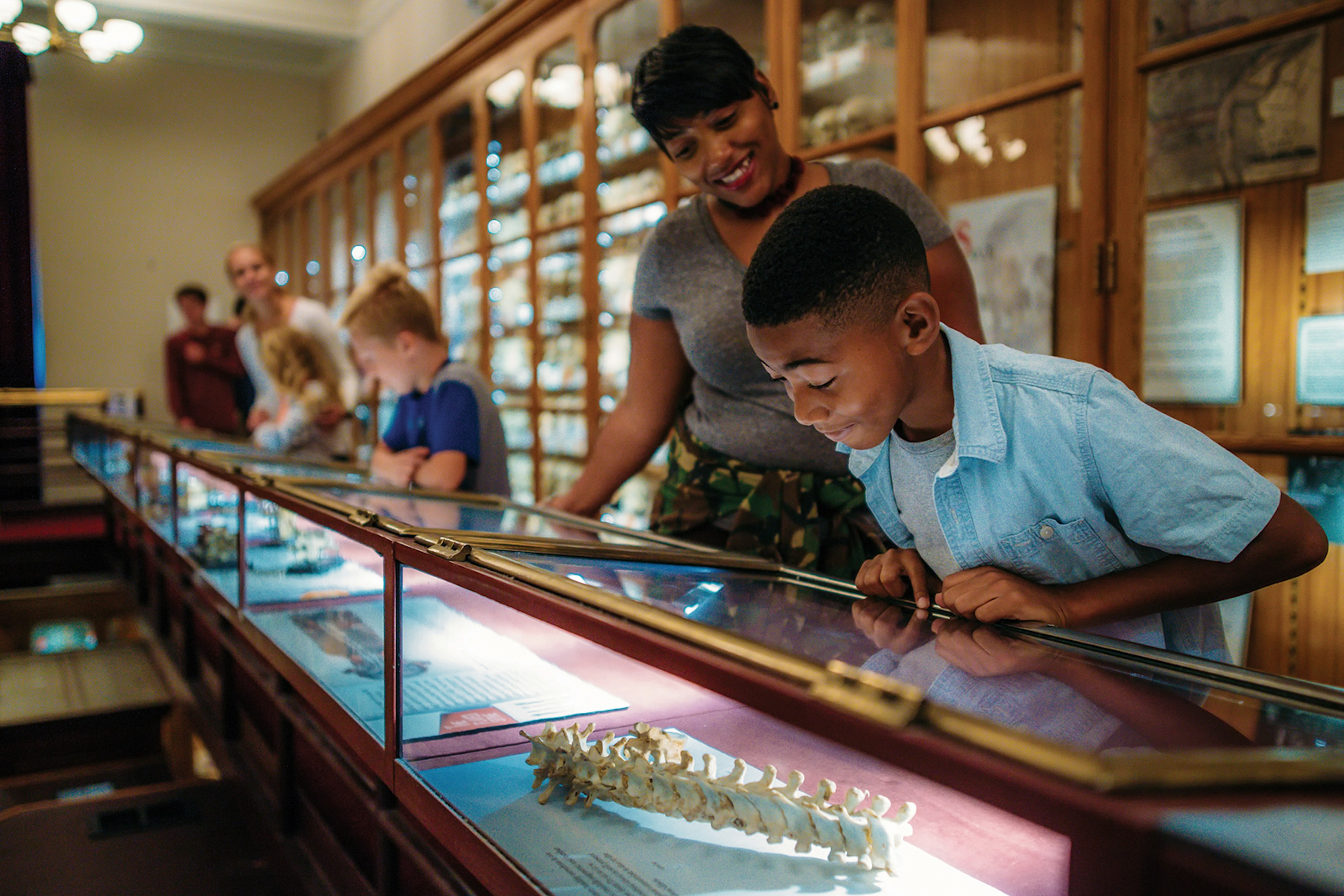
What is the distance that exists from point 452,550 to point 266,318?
137 inches

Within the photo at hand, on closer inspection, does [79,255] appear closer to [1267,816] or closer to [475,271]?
[475,271]

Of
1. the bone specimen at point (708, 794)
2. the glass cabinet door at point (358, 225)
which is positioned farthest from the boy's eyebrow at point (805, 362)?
the glass cabinet door at point (358, 225)

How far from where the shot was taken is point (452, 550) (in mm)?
1042

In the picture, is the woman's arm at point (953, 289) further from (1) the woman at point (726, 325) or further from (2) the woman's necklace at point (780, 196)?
(2) the woman's necklace at point (780, 196)

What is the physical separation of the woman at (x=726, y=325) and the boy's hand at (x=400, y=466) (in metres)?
0.62

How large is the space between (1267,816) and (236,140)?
9.84 metres

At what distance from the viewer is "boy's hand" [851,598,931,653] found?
753 mm

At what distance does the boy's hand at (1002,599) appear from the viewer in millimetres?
851

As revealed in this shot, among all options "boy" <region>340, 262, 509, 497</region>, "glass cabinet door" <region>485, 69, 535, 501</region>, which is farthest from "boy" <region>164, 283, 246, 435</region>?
"boy" <region>340, 262, 509, 497</region>

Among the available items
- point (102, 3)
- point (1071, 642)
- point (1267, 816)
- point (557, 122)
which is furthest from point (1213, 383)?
point (102, 3)

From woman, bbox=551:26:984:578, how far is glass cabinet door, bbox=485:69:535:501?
9.97ft

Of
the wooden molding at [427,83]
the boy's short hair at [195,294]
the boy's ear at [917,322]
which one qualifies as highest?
the wooden molding at [427,83]

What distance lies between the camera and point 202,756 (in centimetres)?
208

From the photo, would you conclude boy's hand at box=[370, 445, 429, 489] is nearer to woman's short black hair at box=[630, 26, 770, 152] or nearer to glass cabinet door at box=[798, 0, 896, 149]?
woman's short black hair at box=[630, 26, 770, 152]
